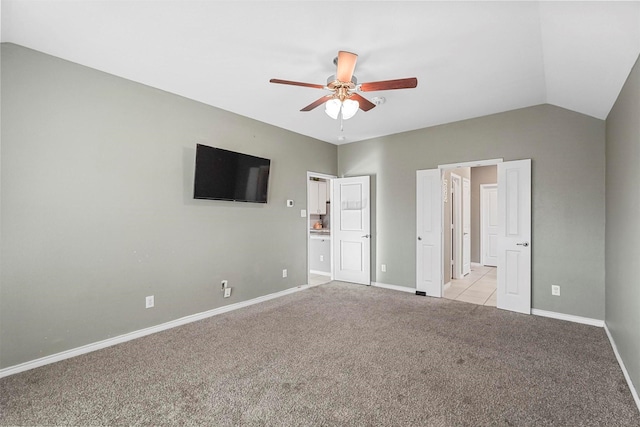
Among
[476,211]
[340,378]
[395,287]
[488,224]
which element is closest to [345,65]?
[340,378]

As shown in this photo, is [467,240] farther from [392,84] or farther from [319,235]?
[392,84]

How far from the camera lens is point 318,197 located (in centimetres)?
677

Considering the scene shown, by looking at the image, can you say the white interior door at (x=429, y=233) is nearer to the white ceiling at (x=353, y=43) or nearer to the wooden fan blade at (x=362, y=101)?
the white ceiling at (x=353, y=43)

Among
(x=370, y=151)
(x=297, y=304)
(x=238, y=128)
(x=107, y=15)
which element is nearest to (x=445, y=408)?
(x=297, y=304)

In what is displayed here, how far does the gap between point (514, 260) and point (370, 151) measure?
2.76m

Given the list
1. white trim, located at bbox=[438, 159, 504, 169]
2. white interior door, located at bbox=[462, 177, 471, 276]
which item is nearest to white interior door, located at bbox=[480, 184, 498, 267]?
white interior door, located at bbox=[462, 177, 471, 276]

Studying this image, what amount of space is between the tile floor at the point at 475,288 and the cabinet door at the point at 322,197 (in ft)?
10.0

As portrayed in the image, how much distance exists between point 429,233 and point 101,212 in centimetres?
417

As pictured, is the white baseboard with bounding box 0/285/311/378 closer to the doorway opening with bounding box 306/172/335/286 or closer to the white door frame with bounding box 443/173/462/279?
the doorway opening with bounding box 306/172/335/286

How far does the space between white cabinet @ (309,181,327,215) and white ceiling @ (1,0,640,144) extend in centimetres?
330

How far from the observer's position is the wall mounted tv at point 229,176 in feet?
11.4

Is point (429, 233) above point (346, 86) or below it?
below

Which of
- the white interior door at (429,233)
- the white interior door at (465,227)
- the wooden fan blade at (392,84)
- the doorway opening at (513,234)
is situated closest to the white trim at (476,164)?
the doorway opening at (513,234)

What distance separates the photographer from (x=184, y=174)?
3488 mm
